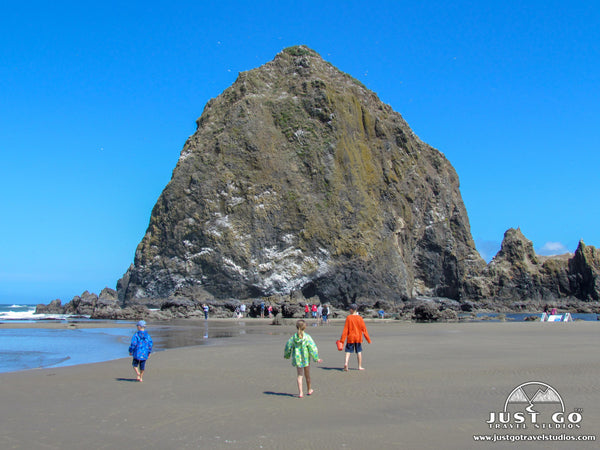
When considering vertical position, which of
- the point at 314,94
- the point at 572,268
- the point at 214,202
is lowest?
the point at 572,268

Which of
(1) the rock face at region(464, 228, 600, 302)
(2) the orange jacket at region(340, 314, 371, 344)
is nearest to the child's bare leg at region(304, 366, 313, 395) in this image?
(2) the orange jacket at region(340, 314, 371, 344)

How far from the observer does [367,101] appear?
273 ft

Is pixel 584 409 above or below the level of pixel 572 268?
below

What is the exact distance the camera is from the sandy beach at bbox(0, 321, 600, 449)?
635 centimetres

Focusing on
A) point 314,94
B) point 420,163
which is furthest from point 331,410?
point 420,163

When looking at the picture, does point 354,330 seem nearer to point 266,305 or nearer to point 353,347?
point 353,347

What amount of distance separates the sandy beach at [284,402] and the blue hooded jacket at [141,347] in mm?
561

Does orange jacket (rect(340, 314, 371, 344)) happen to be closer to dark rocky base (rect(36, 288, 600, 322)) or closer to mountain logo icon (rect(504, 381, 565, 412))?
mountain logo icon (rect(504, 381, 565, 412))

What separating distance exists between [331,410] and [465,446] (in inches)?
95.9

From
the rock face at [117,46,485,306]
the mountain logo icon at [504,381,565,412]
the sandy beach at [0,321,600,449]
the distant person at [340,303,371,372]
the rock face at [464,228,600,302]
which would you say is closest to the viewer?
the sandy beach at [0,321,600,449]

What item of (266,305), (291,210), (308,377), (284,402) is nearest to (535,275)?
(291,210)

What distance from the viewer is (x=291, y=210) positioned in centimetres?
6278

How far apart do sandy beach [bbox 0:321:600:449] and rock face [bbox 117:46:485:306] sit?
4590cm

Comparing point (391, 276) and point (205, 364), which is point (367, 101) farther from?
point (205, 364)
